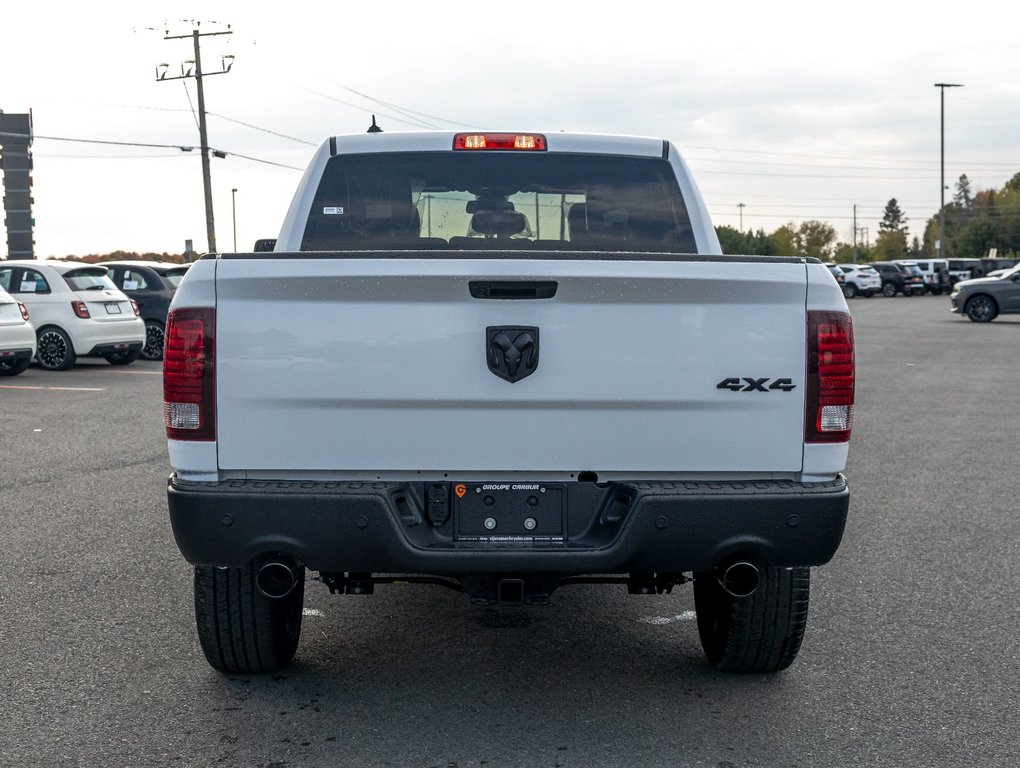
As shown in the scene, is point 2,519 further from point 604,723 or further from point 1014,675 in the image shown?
point 1014,675

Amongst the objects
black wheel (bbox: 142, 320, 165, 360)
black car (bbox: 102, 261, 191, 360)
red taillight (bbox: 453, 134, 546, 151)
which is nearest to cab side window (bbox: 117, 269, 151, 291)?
black car (bbox: 102, 261, 191, 360)

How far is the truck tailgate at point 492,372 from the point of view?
4.08 meters

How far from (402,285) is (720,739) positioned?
179 centimetres

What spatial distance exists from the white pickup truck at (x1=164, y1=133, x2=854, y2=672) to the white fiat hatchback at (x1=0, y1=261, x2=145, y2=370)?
16817 millimetres

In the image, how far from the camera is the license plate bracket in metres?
4.16

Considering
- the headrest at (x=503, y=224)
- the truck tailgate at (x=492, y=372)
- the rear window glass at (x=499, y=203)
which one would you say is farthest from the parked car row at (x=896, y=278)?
the truck tailgate at (x=492, y=372)

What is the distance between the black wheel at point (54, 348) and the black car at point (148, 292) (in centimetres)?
244

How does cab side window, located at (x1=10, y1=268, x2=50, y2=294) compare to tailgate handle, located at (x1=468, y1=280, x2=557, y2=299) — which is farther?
cab side window, located at (x1=10, y1=268, x2=50, y2=294)

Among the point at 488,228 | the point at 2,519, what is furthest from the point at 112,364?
the point at 488,228

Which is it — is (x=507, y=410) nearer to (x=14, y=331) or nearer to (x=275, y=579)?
(x=275, y=579)

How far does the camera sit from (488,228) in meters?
5.88

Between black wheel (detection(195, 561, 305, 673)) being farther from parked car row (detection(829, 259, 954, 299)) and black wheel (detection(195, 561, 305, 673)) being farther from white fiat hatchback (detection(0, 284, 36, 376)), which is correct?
parked car row (detection(829, 259, 954, 299))

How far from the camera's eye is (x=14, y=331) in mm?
18219

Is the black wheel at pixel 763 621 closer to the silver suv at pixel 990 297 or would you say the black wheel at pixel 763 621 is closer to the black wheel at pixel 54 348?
the black wheel at pixel 54 348
